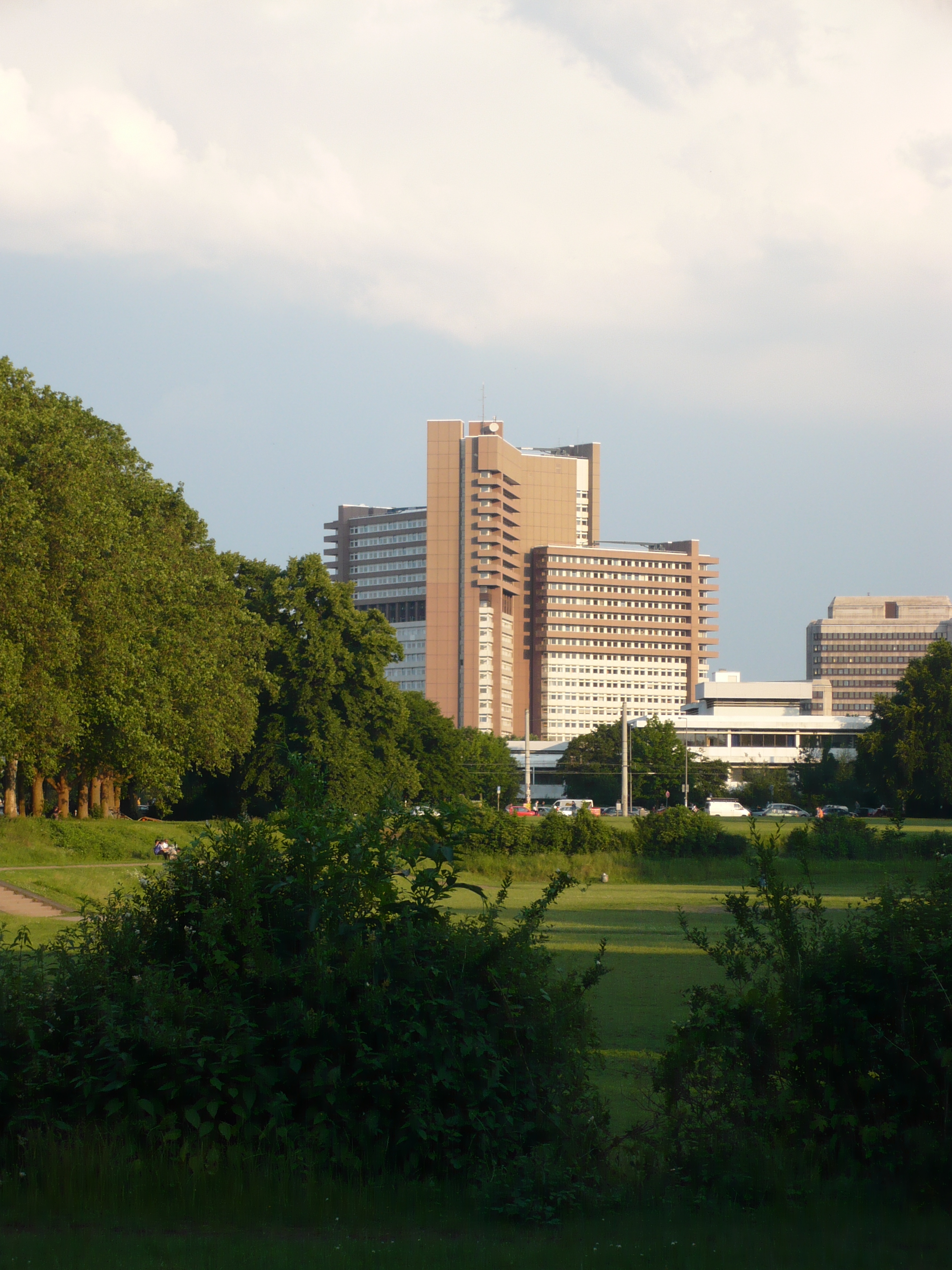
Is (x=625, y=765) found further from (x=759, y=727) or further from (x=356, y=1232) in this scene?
(x=356, y=1232)

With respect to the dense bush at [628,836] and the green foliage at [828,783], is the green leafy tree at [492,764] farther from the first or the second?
the dense bush at [628,836]

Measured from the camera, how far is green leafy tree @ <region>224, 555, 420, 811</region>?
59062 mm

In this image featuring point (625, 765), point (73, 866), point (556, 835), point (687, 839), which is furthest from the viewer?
point (625, 765)

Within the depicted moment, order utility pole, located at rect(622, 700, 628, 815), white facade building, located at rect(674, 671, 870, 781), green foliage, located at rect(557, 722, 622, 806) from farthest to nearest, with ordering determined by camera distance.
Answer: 1. white facade building, located at rect(674, 671, 870, 781)
2. green foliage, located at rect(557, 722, 622, 806)
3. utility pole, located at rect(622, 700, 628, 815)

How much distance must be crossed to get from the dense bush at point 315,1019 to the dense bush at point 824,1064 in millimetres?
633

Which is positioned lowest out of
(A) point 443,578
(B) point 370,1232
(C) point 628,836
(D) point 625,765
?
(C) point 628,836

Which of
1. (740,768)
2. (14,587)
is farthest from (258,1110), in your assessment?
(740,768)

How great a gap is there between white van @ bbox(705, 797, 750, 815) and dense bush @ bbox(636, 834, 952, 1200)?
8697cm

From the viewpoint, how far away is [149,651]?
3894cm

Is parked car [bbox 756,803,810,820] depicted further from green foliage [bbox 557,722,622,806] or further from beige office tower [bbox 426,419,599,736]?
beige office tower [bbox 426,419,599,736]

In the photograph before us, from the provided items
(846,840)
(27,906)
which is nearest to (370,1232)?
(27,906)

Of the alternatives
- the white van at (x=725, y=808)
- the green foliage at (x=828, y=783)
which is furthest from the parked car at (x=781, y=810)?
the white van at (x=725, y=808)

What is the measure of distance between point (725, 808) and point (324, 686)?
4594 cm

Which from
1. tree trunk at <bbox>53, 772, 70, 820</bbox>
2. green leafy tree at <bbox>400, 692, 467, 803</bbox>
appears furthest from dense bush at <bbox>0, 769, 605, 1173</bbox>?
green leafy tree at <bbox>400, 692, 467, 803</bbox>
